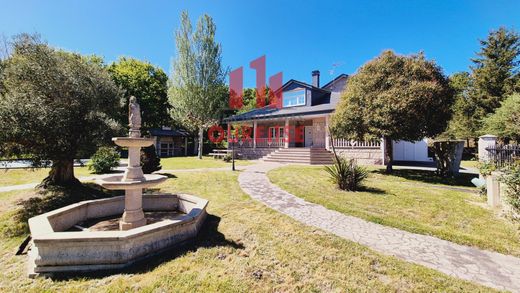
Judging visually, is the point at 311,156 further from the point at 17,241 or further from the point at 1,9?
the point at 1,9

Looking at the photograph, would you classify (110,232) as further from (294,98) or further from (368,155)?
(294,98)

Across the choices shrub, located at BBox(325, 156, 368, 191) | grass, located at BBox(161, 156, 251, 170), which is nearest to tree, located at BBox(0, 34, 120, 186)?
grass, located at BBox(161, 156, 251, 170)

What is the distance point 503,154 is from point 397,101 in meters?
4.16

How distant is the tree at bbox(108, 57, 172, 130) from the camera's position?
2844 centimetres

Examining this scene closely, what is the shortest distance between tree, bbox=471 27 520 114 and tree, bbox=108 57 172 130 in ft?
133

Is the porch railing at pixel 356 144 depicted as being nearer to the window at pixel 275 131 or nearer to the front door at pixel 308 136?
the front door at pixel 308 136

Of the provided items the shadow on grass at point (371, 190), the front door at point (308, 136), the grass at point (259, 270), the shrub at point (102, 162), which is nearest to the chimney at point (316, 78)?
the front door at point (308, 136)

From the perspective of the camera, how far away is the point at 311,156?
53.4 ft

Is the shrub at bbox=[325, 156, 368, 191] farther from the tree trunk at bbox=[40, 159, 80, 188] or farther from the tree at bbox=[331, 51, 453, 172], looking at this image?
the tree trunk at bbox=[40, 159, 80, 188]

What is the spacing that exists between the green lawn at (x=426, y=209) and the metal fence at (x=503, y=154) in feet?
4.24

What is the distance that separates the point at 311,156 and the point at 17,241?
1499 centimetres

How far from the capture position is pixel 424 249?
363 centimetres

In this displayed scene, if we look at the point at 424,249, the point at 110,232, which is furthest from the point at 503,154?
the point at 110,232

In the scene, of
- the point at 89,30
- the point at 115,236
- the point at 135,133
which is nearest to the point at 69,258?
the point at 115,236
